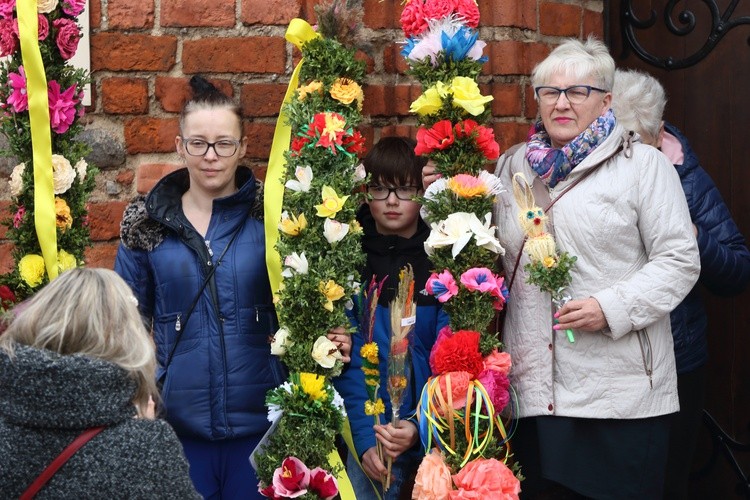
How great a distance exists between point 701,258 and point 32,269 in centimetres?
229

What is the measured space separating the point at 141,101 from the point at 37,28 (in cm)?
74

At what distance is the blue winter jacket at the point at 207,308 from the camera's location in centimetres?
385

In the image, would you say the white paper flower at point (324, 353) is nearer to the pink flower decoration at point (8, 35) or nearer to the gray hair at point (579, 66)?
the gray hair at point (579, 66)

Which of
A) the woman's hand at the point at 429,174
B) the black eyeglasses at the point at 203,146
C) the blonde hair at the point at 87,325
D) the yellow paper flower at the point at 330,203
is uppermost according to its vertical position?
the black eyeglasses at the point at 203,146

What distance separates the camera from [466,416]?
146 inches

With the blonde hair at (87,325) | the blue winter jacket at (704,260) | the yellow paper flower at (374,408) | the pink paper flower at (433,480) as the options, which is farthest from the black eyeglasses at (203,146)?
the blue winter jacket at (704,260)

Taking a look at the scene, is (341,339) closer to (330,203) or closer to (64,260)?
(330,203)

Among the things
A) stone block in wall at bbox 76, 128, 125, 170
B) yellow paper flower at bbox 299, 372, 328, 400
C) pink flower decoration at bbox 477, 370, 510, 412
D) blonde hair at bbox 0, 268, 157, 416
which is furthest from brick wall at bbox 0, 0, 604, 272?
blonde hair at bbox 0, 268, 157, 416

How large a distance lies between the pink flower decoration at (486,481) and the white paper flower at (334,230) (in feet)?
2.84

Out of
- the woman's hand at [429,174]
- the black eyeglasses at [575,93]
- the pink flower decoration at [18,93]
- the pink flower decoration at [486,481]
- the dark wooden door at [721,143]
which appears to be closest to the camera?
the pink flower decoration at [486,481]

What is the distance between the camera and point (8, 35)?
3.70m

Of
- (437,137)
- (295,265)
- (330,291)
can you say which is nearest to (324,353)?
(330,291)

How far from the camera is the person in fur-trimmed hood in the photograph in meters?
2.49

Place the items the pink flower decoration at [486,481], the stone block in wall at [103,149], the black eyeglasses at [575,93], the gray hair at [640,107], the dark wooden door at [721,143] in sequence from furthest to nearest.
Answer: the dark wooden door at [721,143] < the stone block in wall at [103,149] < the gray hair at [640,107] < the black eyeglasses at [575,93] < the pink flower decoration at [486,481]
